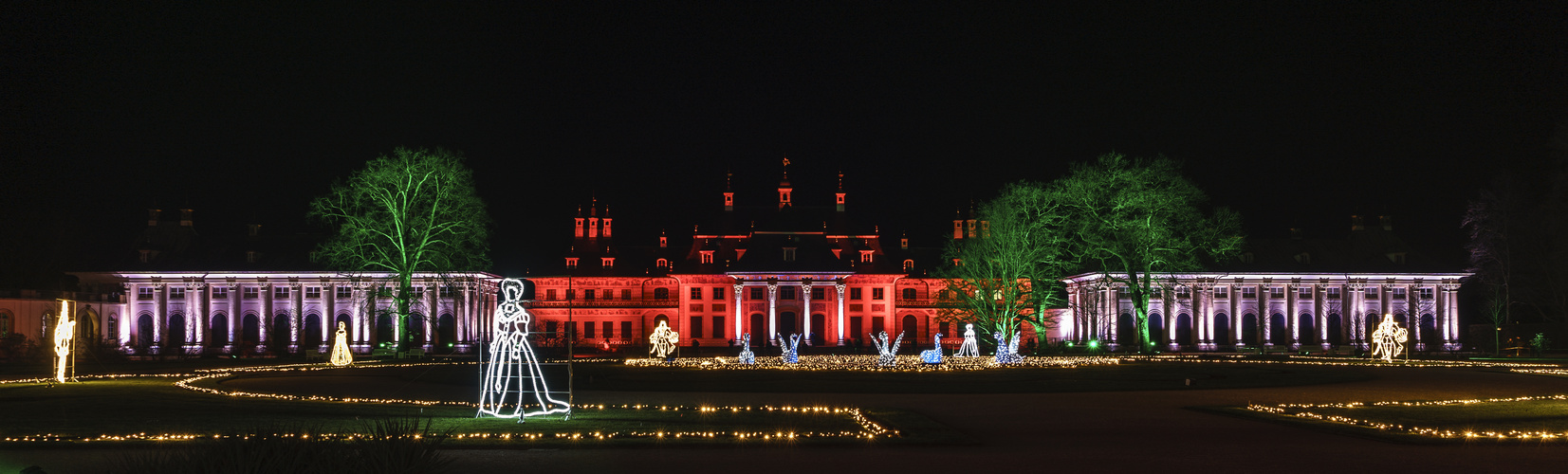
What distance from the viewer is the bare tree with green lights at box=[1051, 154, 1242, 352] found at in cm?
5012

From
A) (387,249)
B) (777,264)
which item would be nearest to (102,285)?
(387,249)

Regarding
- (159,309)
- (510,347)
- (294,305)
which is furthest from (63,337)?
(159,309)

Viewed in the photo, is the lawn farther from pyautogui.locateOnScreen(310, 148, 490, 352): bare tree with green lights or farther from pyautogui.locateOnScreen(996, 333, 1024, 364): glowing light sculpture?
pyautogui.locateOnScreen(310, 148, 490, 352): bare tree with green lights

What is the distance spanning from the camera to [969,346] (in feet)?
149

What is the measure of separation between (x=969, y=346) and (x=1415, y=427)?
28.8 metres

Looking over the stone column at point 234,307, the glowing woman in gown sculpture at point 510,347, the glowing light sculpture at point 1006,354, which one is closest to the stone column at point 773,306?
the stone column at point 234,307

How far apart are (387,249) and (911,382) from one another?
30.3 metres

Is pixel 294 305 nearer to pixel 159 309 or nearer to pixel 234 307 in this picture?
pixel 234 307

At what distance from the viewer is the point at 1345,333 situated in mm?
82562

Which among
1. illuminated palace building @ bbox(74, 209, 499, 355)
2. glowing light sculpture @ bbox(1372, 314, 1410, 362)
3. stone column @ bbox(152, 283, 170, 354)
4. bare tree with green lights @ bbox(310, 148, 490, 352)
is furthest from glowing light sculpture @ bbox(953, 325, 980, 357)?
stone column @ bbox(152, 283, 170, 354)

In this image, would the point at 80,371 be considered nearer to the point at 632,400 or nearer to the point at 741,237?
the point at 632,400

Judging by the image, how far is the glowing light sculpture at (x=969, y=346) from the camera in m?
43.5

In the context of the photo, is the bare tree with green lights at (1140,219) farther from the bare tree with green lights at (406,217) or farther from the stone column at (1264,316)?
the stone column at (1264,316)

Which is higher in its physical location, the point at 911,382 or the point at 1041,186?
the point at 1041,186
